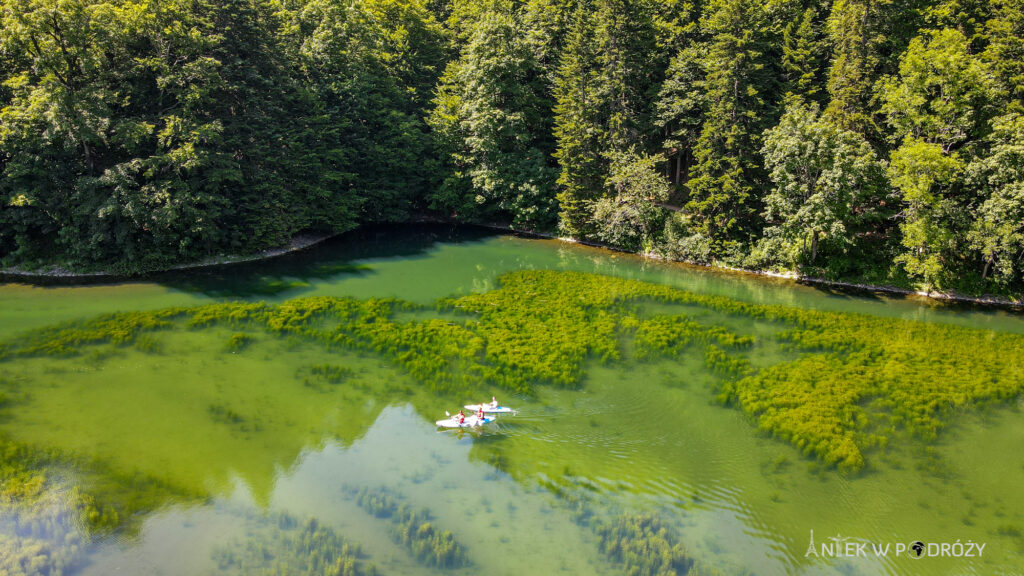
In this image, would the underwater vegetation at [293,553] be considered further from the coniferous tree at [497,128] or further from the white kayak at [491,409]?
the coniferous tree at [497,128]

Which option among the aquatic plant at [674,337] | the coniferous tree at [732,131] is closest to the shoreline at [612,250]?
the coniferous tree at [732,131]

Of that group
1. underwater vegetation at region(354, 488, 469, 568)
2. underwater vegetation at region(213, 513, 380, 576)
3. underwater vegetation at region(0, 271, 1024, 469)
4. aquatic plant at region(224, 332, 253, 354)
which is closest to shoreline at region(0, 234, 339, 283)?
underwater vegetation at region(0, 271, 1024, 469)

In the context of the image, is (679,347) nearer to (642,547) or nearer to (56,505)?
(642,547)

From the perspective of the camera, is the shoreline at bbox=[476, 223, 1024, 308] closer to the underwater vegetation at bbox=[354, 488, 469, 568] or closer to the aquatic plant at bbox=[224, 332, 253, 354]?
the aquatic plant at bbox=[224, 332, 253, 354]

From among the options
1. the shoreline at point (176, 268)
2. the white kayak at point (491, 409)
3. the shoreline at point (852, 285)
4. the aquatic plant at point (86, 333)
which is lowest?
the white kayak at point (491, 409)

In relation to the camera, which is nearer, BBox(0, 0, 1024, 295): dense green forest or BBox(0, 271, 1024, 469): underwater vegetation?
BBox(0, 271, 1024, 469): underwater vegetation

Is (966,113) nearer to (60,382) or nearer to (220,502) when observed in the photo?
(220,502)

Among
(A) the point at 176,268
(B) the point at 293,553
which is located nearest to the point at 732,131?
(B) the point at 293,553
